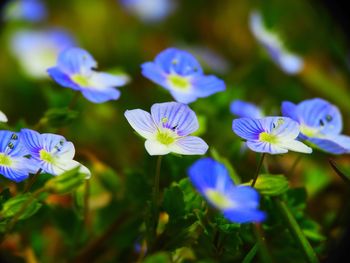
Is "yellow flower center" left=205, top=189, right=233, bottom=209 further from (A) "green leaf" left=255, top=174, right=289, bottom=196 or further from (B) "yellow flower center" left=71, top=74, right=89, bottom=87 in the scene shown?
(B) "yellow flower center" left=71, top=74, right=89, bottom=87

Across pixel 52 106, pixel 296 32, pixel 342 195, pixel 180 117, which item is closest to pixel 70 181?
pixel 180 117

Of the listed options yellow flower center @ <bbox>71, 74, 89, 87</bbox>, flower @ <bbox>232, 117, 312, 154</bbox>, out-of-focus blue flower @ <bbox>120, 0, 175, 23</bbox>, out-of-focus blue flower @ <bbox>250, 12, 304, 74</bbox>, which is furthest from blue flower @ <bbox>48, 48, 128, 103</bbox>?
out-of-focus blue flower @ <bbox>120, 0, 175, 23</bbox>

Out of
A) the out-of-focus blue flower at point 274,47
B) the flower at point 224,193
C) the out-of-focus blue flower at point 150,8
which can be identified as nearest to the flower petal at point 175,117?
the flower at point 224,193

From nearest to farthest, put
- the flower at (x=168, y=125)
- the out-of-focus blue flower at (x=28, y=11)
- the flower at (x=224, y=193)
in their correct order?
the flower at (x=224, y=193) → the flower at (x=168, y=125) → the out-of-focus blue flower at (x=28, y=11)

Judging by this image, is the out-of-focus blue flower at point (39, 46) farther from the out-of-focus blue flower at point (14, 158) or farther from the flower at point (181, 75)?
the out-of-focus blue flower at point (14, 158)

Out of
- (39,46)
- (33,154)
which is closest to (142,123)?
(33,154)

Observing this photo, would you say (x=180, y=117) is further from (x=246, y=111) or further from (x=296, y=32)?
(x=296, y=32)

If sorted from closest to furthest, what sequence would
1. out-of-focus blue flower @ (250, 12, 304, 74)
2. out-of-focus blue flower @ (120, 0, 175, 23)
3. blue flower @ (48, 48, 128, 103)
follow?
blue flower @ (48, 48, 128, 103) < out-of-focus blue flower @ (250, 12, 304, 74) < out-of-focus blue flower @ (120, 0, 175, 23)
